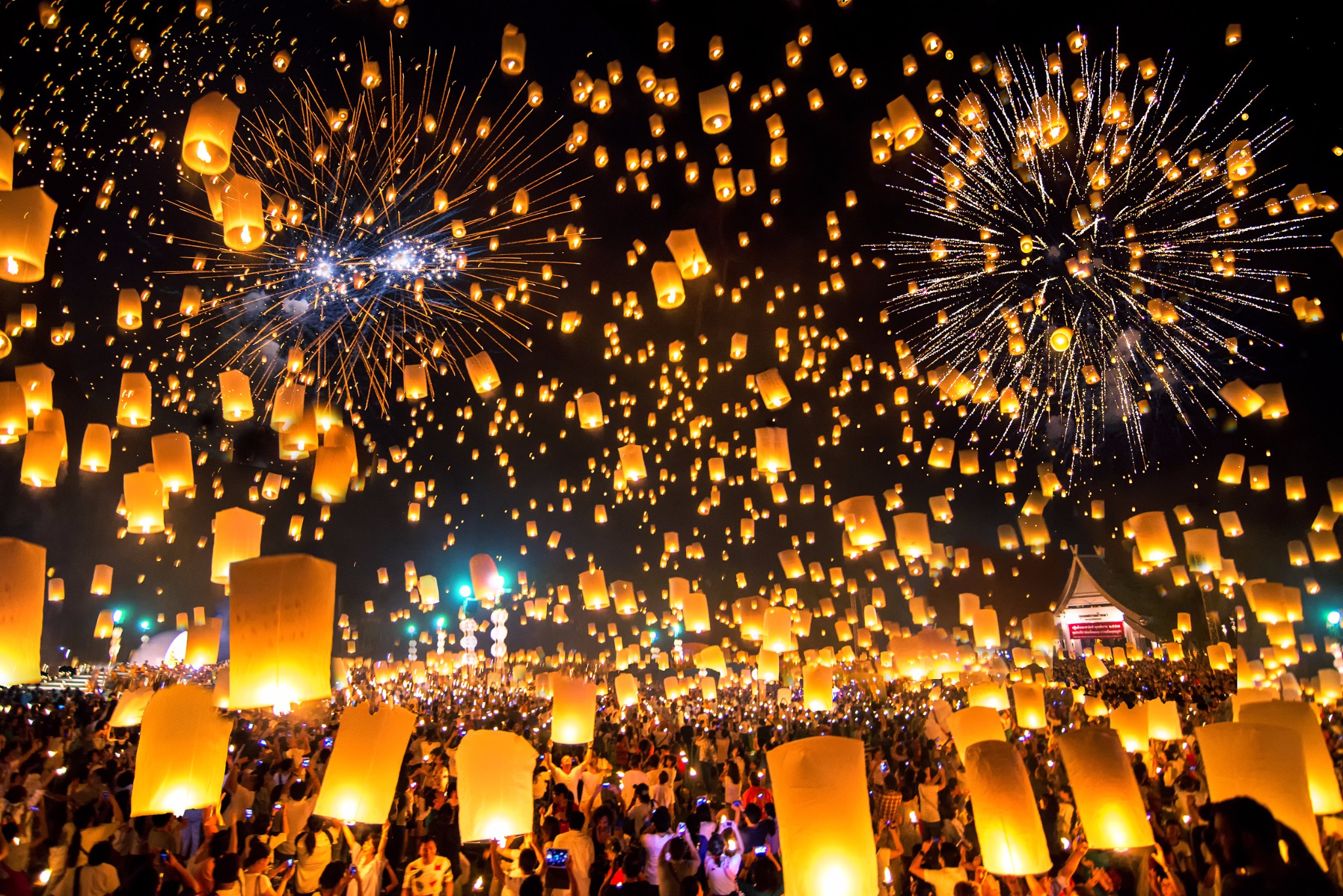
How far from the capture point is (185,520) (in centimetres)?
2477

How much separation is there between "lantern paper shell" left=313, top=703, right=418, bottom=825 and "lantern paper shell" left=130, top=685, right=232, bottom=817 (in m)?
0.71

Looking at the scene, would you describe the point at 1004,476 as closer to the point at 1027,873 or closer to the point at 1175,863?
the point at 1175,863

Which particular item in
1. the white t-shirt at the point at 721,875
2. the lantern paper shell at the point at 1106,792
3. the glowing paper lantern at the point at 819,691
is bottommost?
the white t-shirt at the point at 721,875

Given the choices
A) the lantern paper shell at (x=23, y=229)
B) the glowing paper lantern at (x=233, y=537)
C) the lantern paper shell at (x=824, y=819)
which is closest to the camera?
the lantern paper shell at (x=824, y=819)

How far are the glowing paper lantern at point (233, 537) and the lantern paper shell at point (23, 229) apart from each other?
222 centimetres

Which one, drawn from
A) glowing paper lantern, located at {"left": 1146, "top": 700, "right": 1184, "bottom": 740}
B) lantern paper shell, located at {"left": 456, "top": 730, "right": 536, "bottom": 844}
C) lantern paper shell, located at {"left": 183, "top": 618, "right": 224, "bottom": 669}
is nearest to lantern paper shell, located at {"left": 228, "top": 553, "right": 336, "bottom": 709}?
lantern paper shell, located at {"left": 456, "top": 730, "right": 536, "bottom": 844}

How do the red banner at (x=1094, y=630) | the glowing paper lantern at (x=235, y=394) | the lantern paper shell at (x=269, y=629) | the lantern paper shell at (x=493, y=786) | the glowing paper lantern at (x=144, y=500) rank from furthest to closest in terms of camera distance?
the red banner at (x=1094, y=630)
the glowing paper lantern at (x=235, y=394)
the glowing paper lantern at (x=144, y=500)
the lantern paper shell at (x=493, y=786)
the lantern paper shell at (x=269, y=629)

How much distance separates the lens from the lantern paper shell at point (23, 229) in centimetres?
454

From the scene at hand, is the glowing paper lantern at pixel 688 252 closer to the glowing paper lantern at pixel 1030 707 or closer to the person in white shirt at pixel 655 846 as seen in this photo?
the person in white shirt at pixel 655 846

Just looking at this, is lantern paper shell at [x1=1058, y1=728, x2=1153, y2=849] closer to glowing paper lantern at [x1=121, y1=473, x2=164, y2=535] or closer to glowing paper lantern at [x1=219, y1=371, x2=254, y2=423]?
glowing paper lantern at [x1=219, y1=371, x2=254, y2=423]

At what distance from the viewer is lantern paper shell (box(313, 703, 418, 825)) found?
4.29 meters

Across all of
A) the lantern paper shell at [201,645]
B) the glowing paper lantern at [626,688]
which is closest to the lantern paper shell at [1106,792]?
the lantern paper shell at [201,645]

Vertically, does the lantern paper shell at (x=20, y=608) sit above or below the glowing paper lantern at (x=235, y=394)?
below

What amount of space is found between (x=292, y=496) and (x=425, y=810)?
2237 cm
